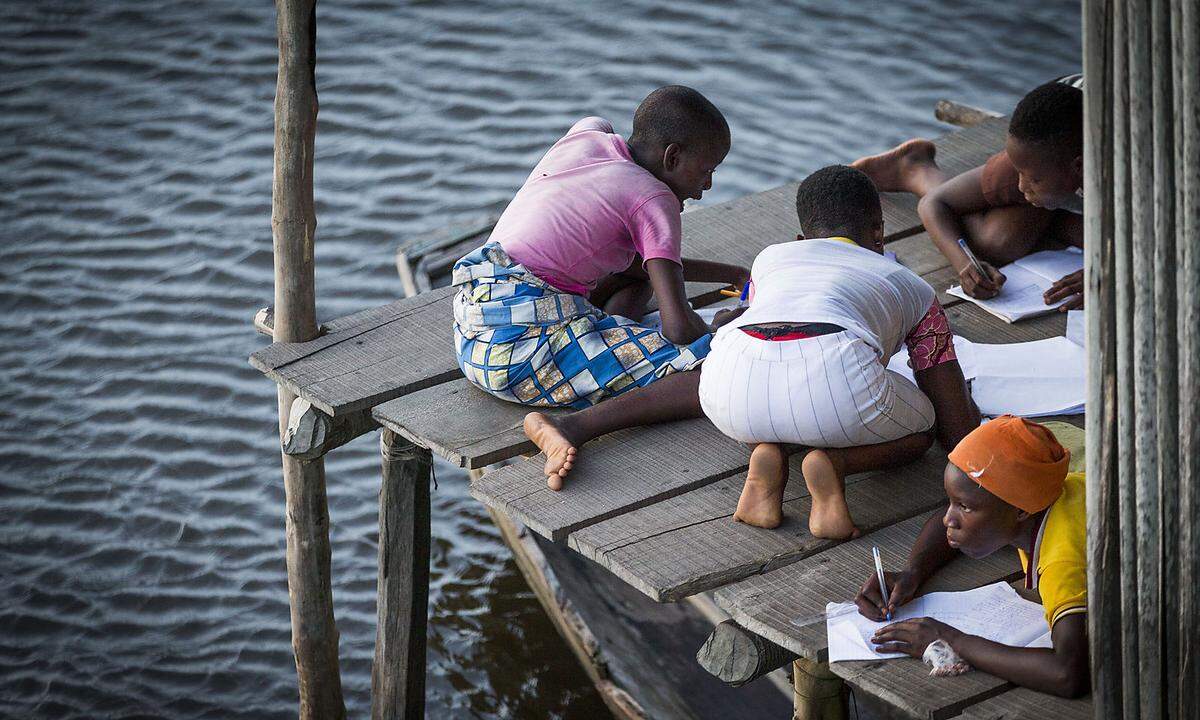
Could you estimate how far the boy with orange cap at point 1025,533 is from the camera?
102 inches

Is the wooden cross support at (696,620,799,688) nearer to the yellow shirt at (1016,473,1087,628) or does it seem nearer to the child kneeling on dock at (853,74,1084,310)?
the yellow shirt at (1016,473,1087,628)

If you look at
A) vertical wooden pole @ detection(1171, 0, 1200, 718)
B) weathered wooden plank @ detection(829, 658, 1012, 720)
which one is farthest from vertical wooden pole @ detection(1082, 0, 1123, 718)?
weathered wooden plank @ detection(829, 658, 1012, 720)

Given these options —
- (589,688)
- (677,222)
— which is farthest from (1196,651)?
(589,688)

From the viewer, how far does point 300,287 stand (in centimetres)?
400

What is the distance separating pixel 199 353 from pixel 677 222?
390cm

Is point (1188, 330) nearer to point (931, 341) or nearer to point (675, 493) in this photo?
point (931, 341)

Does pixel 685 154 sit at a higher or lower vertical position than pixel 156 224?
higher

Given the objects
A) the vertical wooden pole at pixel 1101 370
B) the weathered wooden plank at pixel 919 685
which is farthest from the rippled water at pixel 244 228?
the vertical wooden pole at pixel 1101 370

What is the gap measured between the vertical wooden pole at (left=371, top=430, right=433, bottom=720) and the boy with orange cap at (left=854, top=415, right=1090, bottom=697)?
181 cm

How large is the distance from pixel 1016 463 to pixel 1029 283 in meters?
1.58

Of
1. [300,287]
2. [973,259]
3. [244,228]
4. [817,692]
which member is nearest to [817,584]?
[817,692]

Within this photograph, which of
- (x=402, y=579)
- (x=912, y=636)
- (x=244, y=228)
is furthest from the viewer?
(x=244, y=228)

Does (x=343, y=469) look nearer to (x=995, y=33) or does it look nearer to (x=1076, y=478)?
(x=1076, y=478)

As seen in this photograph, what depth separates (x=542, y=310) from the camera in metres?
3.58
